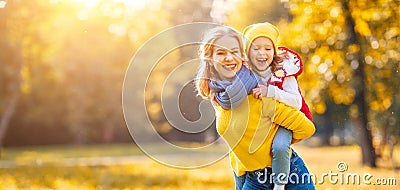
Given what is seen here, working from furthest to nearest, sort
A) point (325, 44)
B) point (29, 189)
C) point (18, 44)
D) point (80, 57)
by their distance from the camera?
point (80, 57) → point (18, 44) → point (325, 44) → point (29, 189)

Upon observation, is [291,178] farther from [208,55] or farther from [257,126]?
[208,55]

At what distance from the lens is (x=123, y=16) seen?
44.9ft

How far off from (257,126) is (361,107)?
28.1 feet

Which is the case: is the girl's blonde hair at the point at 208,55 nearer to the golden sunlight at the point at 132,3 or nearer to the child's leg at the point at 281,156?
the child's leg at the point at 281,156

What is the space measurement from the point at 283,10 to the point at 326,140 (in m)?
18.6

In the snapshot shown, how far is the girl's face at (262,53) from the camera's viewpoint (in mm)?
3395

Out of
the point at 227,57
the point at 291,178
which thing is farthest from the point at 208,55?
the point at 291,178

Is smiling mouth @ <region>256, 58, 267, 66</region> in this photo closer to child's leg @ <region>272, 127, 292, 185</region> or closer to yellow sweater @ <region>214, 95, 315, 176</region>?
yellow sweater @ <region>214, 95, 315, 176</region>

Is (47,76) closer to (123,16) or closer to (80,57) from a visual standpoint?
(80,57)

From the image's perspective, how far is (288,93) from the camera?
331 centimetres

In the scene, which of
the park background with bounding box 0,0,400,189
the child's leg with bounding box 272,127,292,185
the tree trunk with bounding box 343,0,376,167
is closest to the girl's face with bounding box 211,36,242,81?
the child's leg with bounding box 272,127,292,185

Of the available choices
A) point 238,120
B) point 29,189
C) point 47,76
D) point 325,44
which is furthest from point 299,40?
point 47,76

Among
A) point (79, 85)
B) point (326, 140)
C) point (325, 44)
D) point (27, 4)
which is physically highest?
point (27, 4)

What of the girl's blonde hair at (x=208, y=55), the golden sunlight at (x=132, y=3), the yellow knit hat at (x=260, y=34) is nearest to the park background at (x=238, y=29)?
the golden sunlight at (x=132, y=3)
